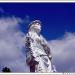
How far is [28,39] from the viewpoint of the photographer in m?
2.56

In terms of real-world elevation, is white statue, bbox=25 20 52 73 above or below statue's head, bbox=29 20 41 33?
below

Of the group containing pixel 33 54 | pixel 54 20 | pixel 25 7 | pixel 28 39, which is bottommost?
pixel 33 54

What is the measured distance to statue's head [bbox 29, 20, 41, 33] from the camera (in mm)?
2561

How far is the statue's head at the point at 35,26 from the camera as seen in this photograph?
256cm

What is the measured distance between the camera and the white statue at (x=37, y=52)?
254 cm

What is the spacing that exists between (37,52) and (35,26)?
0.35 m

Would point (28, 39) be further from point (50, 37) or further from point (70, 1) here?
point (70, 1)

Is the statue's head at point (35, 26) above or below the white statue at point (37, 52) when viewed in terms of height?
above

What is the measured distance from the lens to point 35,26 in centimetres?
260

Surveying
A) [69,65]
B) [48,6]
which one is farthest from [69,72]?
[48,6]

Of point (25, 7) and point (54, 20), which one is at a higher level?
point (25, 7)

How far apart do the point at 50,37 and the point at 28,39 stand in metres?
0.29

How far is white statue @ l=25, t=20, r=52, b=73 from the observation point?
100 inches

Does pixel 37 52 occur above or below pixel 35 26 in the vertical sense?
below
